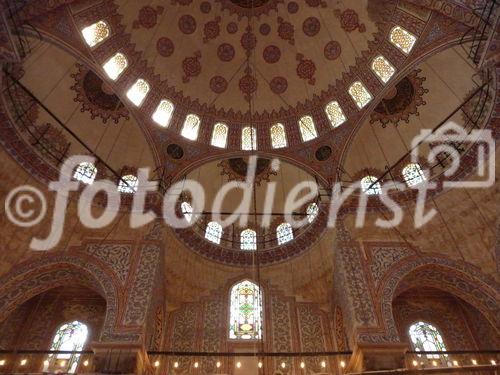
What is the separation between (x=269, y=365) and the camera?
10391 millimetres

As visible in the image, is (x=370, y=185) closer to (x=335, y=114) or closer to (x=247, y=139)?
(x=335, y=114)

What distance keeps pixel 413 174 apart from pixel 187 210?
7219 millimetres

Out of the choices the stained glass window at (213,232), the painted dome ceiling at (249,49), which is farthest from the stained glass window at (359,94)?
the stained glass window at (213,232)

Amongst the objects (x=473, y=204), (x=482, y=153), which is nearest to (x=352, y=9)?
(x=482, y=153)

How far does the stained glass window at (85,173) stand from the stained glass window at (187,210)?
2.89 meters

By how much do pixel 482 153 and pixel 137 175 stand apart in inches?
392

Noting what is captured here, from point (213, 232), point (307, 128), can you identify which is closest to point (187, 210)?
point (213, 232)

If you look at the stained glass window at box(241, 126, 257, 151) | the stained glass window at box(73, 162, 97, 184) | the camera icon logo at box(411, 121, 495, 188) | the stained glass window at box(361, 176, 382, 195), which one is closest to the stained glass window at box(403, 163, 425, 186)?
the camera icon logo at box(411, 121, 495, 188)

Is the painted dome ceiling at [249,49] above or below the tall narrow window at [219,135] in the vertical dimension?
above

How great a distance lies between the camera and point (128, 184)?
1155 cm

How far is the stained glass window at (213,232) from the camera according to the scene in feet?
44.0

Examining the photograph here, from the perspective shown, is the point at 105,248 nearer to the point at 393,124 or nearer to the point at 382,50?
the point at 393,124

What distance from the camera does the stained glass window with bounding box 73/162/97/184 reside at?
1143 cm

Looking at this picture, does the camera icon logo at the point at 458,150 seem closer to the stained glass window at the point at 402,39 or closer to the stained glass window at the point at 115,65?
the stained glass window at the point at 402,39
